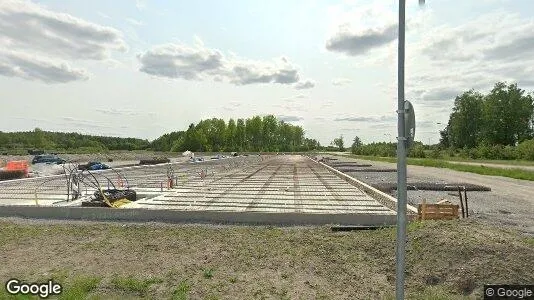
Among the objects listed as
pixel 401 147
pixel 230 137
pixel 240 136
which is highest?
pixel 240 136

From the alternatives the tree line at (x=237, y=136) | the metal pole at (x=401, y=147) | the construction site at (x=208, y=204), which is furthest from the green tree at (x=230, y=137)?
the metal pole at (x=401, y=147)

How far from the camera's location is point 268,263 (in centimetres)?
703

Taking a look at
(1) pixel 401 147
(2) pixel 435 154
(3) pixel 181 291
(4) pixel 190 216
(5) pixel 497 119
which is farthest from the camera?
(5) pixel 497 119

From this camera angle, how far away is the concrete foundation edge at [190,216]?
35.5 feet

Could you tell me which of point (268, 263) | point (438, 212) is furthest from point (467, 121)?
point (268, 263)

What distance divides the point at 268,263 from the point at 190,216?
510 centimetres

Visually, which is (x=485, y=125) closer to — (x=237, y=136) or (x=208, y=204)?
(x=237, y=136)

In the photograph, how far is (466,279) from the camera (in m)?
5.86

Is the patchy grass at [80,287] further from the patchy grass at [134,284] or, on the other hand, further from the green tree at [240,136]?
the green tree at [240,136]

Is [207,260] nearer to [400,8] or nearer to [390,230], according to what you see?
[390,230]

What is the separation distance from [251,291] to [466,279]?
3.40 meters

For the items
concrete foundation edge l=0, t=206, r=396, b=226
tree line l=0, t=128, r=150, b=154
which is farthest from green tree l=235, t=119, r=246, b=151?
concrete foundation edge l=0, t=206, r=396, b=226

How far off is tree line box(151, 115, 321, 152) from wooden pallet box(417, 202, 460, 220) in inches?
4214

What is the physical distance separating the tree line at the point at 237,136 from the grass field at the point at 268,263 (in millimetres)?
107658
